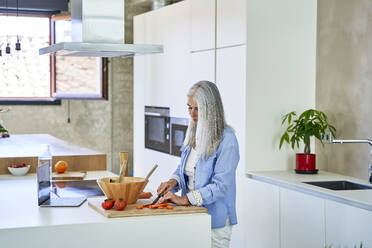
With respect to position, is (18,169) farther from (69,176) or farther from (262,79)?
(262,79)

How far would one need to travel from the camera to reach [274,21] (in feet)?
15.2

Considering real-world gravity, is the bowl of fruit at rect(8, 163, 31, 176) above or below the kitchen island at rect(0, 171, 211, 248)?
above

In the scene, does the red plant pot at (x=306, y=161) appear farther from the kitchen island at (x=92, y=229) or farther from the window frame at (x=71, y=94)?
the window frame at (x=71, y=94)

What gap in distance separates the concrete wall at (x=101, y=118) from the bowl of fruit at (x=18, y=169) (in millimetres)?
4061

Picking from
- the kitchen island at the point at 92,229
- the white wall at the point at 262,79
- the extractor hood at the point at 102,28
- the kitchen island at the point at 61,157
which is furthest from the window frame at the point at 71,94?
the kitchen island at the point at 92,229

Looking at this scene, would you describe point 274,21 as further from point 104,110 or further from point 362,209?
point 104,110

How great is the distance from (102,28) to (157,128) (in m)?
2.79

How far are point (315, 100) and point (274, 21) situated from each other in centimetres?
74

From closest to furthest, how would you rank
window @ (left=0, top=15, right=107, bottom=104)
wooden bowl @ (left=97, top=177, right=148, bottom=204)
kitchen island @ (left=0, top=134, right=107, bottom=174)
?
wooden bowl @ (left=97, top=177, right=148, bottom=204) → kitchen island @ (left=0, top=134, right=107, bottom=174) → window @ (left=0, top=15, right=107, bottom=104)

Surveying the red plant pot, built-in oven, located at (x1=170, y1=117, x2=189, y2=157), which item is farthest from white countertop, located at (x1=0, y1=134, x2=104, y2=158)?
the red plant pot

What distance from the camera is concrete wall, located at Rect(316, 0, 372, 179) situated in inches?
166

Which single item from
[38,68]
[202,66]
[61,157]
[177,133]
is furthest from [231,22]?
[38,68]

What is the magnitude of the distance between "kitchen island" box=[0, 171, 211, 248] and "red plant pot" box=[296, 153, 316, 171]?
1.68 m

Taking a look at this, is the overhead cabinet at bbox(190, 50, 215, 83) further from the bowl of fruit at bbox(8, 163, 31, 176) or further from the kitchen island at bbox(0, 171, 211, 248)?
the kitchen island at bbox(0, 171, 211, 248)
